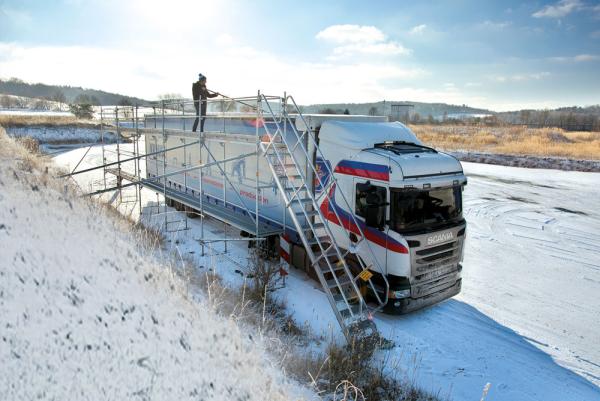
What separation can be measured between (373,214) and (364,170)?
41.6 inches

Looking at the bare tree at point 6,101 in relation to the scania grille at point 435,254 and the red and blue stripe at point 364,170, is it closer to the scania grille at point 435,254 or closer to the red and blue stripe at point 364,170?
the red and blue stripe at point 364,170

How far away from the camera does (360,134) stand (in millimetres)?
8594

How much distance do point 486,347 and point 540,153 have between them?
29.9m

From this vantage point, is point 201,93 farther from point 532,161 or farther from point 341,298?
point 532,161

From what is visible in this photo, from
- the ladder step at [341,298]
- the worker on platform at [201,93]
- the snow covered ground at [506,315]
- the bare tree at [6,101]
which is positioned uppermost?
the bare tree at [6,101]

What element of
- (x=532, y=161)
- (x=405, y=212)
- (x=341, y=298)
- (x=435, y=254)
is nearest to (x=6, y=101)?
(x=532, y=161)

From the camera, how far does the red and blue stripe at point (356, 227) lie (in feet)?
24.6

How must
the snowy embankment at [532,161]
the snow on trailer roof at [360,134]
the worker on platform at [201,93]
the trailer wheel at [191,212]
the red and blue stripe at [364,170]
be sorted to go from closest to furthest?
1. the red and blue stripe at [364,170]
2. the snow on trailer roof at [360,134]
3. the worker on platform at [201,93]
4. the trailer wheel at [191,212]
5. the snowy embankment at [532,161]

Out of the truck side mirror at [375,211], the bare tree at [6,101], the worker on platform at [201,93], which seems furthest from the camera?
the bare tree at [6,101]

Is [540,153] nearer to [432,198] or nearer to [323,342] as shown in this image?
[432,198]

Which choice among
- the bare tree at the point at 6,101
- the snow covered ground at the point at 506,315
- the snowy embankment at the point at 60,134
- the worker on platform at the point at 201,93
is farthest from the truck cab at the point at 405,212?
the bare tree at the point at 6,101

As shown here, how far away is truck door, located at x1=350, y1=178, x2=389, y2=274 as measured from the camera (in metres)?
7.52

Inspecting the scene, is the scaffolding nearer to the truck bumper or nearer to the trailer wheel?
the trailer wheel

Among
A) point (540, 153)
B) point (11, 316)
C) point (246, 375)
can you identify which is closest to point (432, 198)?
point (246, 375)
